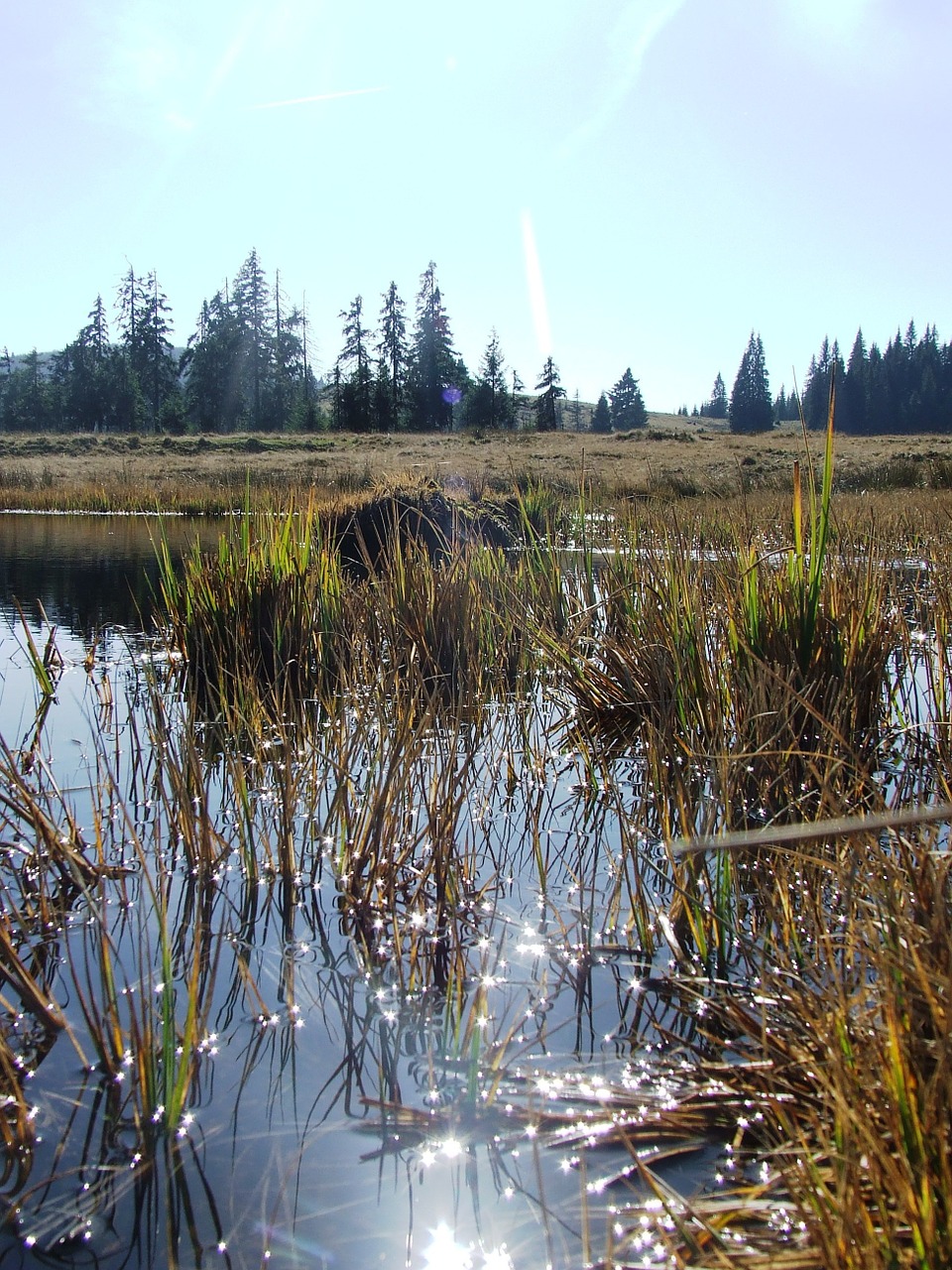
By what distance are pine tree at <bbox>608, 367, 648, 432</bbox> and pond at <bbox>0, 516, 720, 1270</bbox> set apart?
82.4 metres

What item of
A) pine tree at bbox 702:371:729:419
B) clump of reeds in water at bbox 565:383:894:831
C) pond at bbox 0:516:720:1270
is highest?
pine tree at bbox 702:371:729:419

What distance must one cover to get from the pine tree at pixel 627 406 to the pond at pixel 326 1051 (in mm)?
82359

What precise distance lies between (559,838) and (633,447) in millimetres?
34048

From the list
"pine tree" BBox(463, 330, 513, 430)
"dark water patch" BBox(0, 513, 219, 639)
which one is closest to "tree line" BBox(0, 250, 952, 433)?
"pine tree" BBox(463, 330, 513, 430)

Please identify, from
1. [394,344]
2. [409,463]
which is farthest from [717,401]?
[409,463]

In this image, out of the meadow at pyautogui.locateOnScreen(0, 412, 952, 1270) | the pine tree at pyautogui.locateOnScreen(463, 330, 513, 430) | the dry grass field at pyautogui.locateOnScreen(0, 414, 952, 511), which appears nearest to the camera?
the meadow at pyautogui.locateOnScreen(0, 412, 952, 1270)

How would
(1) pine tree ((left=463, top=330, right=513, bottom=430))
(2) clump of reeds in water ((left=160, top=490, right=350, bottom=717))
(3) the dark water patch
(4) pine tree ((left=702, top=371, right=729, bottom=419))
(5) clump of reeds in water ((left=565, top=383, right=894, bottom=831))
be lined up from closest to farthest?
(5) clump of reeds in water ((left=565, top=383, right=894, bottom=831)) → (2) clump of reeds in water ((left=160, top=490, right=350, bottom=717)) → (3) the dark water patch → (1) pine tree ((left=463, top=330, right=513, bottom=430)) → (4) pine tree ((left=702, top=371, right=729, bottom=419))

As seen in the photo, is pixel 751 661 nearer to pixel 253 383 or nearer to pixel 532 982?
pixel 532 982

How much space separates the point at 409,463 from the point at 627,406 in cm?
6245

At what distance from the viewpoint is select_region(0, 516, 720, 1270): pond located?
1280 mm

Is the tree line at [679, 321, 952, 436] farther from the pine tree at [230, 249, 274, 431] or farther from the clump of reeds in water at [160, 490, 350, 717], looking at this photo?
the clump of reeds in water at [160, 490, 350, 717]

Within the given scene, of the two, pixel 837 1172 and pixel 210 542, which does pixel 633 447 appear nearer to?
pixel 210 542

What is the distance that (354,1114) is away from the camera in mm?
1503

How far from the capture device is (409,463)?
86.7ft
